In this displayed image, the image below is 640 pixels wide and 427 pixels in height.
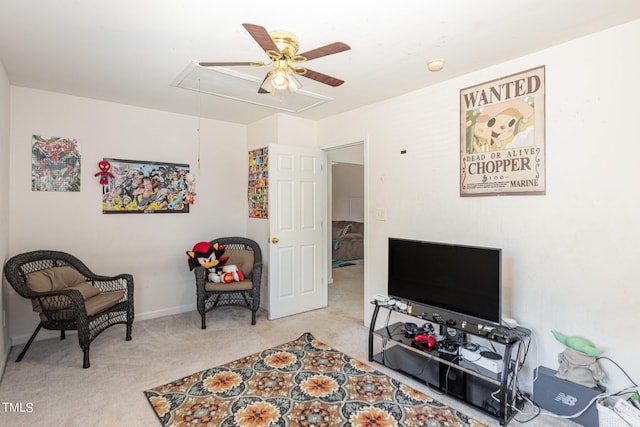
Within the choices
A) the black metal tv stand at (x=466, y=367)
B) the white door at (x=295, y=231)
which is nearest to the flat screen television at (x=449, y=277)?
the black metal tv stand at (x=466, y=367)

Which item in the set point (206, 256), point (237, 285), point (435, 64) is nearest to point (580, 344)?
point (435, 64)

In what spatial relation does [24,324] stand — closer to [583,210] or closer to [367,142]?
[367,142]

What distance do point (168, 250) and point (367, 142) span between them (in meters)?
2.65

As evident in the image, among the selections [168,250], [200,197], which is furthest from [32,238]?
[200,197]

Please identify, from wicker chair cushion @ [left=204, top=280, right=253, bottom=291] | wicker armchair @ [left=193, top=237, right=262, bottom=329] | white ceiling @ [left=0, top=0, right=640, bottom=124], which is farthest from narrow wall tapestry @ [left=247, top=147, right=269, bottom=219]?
white ceiling @ [left=0, top=0, right=640, bottom=124]

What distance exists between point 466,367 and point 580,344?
0.68 meters

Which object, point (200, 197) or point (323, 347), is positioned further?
point (200, 197)

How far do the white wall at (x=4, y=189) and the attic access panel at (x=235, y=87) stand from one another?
132cm

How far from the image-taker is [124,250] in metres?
3.72

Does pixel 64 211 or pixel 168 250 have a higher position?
pixel 64 211

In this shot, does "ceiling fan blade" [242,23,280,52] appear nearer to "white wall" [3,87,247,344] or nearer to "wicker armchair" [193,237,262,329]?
"wicker armchair" [193,237,262,329]

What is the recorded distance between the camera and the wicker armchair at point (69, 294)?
269 cm

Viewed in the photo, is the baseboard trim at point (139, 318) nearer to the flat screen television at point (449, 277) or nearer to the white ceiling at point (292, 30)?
the white ceiling at point (292, 30)

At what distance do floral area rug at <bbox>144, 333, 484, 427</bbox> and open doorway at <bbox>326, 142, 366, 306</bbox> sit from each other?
3487 millimetres
